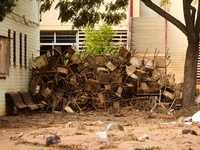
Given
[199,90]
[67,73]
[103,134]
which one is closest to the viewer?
[103,134]

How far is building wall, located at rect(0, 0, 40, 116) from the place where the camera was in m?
13.4

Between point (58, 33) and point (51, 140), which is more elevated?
point (58, 33)

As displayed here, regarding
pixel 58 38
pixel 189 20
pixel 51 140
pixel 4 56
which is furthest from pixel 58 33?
pixel 51 140

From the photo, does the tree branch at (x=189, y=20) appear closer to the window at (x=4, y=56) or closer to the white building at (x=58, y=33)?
the window at (x=4, y=56)

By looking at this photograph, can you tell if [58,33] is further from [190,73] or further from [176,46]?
[190,73]

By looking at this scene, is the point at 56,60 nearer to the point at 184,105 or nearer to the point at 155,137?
the point at 184,105

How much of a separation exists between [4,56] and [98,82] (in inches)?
153

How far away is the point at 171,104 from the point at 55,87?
507 cm

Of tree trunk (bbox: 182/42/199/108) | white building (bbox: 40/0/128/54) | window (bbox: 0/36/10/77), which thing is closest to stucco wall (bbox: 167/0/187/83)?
white building (bbox: 40/0/128/54)

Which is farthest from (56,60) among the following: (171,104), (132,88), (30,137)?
(30,137)

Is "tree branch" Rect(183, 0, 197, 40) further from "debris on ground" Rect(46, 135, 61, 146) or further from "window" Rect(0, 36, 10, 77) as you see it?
"debris on ground" Rect(46, 135, 61, 146)

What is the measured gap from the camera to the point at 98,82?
14.5 metres

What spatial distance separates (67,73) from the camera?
583 inches

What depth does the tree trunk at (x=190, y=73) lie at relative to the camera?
13.3m
